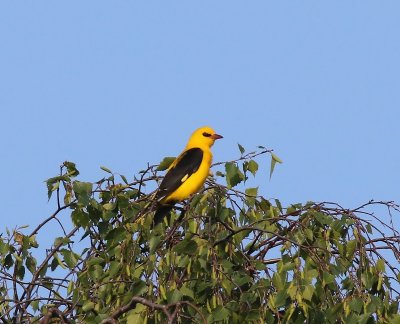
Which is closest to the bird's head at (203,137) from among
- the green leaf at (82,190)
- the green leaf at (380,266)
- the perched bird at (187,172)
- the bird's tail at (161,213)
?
the perched bird at (187,172)

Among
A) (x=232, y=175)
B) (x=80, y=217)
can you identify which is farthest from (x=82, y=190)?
(x=232, y=175)

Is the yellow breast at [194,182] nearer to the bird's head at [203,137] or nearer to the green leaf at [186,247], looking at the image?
the bird's head at [203,137]

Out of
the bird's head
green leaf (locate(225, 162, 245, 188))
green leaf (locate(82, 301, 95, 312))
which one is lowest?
green leaf (locate(82, 301, 95, 312))

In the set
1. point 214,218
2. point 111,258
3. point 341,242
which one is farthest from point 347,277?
point 111,258

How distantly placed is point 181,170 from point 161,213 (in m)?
1.11

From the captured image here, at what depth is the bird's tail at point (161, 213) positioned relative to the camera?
8.27 metres

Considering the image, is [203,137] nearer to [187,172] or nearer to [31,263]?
[187,172]

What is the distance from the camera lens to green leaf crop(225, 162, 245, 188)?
7516 millimetres

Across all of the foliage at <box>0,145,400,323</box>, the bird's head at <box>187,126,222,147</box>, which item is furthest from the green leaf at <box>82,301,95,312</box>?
the bird's head at <box>187,126,222,147</box>

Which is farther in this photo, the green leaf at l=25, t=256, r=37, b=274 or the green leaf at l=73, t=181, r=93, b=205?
the green leaf at l=25, t=256, r=37, b=274

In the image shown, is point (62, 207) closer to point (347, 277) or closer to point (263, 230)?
point (263, 230)

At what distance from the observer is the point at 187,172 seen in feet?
31.6

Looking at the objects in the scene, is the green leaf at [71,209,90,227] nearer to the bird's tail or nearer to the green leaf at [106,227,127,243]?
the green leaf at [106,227,127,243]

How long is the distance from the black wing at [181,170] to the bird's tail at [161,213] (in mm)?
110
